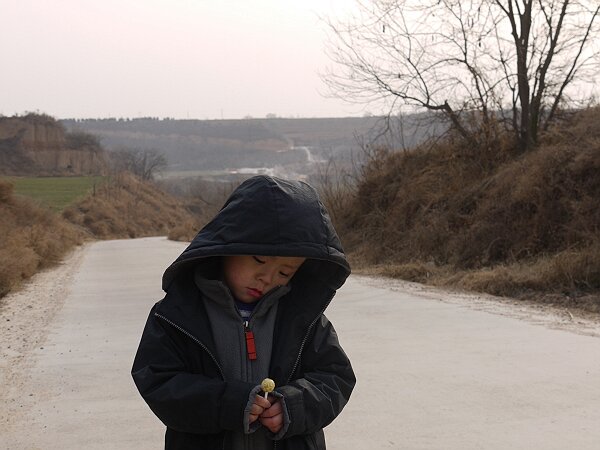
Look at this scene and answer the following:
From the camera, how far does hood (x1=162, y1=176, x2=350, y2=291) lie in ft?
7.69

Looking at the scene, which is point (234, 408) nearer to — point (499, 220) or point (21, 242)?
point (499, 220)

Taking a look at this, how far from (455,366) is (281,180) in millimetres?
3859

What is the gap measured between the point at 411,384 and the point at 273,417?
3.34 metres

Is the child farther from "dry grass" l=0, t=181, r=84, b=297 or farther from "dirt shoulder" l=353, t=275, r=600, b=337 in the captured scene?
"dry grass" l=0, t=181, r=84, b=297

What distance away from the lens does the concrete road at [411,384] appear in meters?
4.36

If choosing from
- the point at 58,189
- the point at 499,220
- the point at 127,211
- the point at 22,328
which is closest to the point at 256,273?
the point at 22,328

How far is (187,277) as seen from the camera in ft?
8.24

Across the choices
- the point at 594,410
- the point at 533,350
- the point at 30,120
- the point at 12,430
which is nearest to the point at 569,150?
the point at 533,350

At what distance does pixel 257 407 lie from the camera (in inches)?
87.7

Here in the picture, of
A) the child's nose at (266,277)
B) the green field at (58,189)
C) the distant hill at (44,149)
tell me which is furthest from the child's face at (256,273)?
the distant hill at (44,149)

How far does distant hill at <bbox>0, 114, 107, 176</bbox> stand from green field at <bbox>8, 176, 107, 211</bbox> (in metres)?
12.9

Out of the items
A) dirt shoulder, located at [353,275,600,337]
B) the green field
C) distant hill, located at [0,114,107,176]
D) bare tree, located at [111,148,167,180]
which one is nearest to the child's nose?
dirt shoulder, located at [353,275,600,337]

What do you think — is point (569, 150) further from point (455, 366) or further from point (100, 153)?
point (100, 153)

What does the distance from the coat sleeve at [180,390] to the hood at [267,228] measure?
211mm
